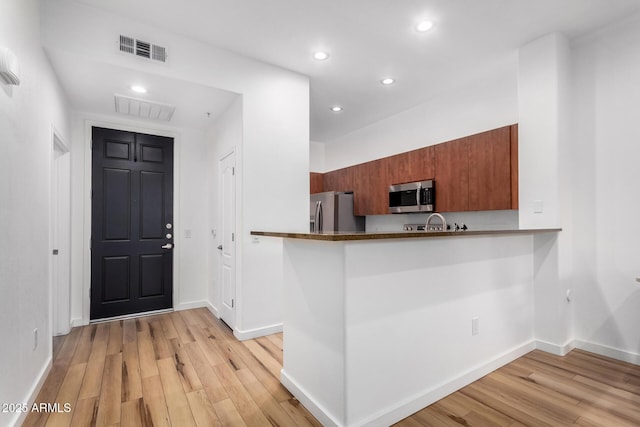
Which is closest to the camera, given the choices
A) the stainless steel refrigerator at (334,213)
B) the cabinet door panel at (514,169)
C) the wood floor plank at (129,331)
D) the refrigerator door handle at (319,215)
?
the cabinet door panel at (514,169)

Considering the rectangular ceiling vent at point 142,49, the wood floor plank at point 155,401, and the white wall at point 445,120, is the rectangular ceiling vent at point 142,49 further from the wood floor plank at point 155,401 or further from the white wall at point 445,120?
the white wall at point 445,120

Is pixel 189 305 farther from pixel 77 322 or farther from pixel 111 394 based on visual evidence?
pixel 111 394

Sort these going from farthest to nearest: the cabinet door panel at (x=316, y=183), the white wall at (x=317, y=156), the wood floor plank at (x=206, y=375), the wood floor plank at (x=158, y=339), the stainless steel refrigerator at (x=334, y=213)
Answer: the white wall at (x=317, y=156), the cabinet door panel at (x=316, y=183), the stainless steel refrigerator at (x=334, y=213), the wood floor plank at (x=158, y=339), the wood floor plank at (x=206, y=375)

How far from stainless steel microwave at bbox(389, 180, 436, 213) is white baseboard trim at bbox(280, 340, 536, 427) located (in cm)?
188

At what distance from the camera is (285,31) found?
2783mm

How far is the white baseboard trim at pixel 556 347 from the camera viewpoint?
108 inches

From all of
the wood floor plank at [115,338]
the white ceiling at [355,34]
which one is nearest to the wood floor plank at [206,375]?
the wood floor plank at [115,338]

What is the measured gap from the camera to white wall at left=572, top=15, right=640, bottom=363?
2.62 m

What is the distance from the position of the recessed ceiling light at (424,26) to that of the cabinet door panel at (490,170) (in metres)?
1.27

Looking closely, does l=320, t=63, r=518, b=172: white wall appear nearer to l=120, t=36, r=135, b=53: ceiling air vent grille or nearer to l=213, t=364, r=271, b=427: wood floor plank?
l=120, t=36, r=135, b=53: ceiling air vent grille

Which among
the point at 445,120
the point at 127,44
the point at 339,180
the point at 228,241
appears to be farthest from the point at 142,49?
the point at 445,120

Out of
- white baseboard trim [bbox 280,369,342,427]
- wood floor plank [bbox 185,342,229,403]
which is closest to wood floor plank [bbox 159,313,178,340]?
wood floor plank [bbox 185,342,229,403]

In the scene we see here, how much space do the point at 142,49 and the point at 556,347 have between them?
445 cm

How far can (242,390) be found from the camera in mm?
2195
